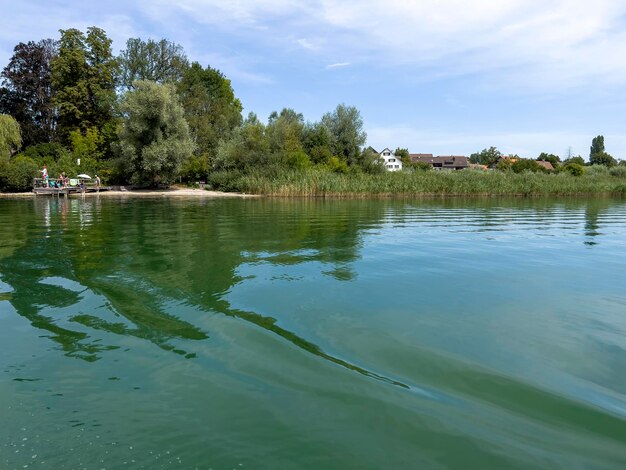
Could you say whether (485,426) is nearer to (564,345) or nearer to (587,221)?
(564,345)

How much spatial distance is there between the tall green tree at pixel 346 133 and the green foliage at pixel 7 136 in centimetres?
3390

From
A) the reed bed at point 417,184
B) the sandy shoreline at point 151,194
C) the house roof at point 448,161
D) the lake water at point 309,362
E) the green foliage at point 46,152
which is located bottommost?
the lake water at point 309,362

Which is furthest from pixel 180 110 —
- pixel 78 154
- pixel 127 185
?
pixel 78 154

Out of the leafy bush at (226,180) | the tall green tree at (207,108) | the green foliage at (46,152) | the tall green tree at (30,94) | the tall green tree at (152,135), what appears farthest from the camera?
the tall green tree at (30,94)

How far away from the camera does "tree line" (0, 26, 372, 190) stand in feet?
142

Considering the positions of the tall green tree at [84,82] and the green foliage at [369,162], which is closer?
the tall green tree at [84,82]

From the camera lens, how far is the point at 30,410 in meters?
4.12

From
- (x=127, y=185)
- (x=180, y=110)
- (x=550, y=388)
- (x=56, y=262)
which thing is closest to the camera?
(x=550, y=388)

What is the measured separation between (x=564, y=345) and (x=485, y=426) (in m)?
2.46

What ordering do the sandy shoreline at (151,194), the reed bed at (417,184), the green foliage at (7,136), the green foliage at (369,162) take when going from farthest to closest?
the green foliage at (369,162) < the green foliage at (7,136) < the reed bed at (417,184) < the sandy shoreline at (151,194)

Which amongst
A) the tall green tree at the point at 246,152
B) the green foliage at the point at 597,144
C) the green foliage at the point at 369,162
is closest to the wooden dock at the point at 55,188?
the tall green tree at the point at 246,152

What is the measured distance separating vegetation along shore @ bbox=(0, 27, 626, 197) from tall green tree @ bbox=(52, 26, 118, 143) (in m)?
0.13

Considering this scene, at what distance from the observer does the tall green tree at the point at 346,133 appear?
59713mm

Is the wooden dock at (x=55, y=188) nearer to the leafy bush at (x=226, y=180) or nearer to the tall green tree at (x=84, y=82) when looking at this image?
the leafy bush at (x=226, y=180)
